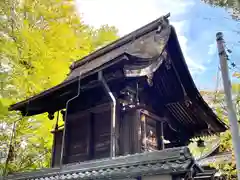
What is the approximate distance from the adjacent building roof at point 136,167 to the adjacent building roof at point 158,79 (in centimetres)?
202

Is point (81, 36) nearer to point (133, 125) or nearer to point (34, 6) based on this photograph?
point (34, 6)

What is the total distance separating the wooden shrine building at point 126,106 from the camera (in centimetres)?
626

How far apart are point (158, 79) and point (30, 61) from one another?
3.99 metres

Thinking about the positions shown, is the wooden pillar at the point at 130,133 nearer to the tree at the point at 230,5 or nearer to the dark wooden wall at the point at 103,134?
the dark wooden wall at the point at 103,134

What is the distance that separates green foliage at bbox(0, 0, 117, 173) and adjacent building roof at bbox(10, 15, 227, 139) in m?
0.53

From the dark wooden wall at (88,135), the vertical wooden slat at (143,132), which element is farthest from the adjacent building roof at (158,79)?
the vertical wooden slat at (143,132)

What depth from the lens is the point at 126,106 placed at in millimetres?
7422

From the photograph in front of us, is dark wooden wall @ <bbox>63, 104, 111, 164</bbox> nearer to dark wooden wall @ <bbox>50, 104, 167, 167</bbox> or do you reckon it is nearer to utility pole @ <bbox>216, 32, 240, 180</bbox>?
dark wooden wall @ <bbox>50, 104, 167, 167</bbox>

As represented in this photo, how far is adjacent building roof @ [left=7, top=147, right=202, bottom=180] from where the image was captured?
4.31 meters

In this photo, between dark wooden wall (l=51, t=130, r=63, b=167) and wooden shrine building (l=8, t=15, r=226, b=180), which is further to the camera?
dark wooden wall (l=51, t=130, r=63, b=167)

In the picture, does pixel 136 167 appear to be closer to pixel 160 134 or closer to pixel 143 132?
pixel 143 132

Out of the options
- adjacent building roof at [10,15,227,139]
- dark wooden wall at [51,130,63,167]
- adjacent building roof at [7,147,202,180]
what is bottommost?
adjacent building roof at [7,147,202,180]

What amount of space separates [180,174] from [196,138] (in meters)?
6.62

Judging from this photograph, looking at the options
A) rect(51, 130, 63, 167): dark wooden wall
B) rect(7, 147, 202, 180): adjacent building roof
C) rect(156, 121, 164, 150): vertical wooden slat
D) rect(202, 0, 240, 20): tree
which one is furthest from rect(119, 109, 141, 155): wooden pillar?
rect(202, 0, 240, 20): tree
